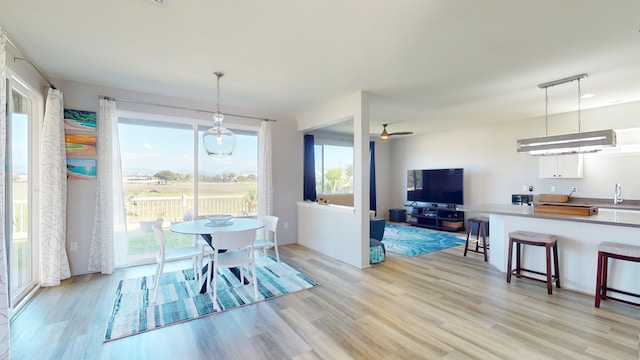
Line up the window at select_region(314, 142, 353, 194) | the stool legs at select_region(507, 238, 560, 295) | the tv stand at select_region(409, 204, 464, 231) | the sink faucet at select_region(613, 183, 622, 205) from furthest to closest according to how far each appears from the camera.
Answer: the window at select_region(314, 142, 353, 194)
the tv stand at select_region(409, 204, 464, 231)
the sink faucet at select_region(613, 183, 622, 205)
the stool legs at select_region(507, 238, 560, 295)

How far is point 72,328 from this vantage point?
242 centimetres

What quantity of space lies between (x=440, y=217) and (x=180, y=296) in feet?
19.9

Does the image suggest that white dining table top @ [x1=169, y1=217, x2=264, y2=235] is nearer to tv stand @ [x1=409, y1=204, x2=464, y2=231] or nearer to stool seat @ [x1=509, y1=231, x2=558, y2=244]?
stool seat @ [x1=509, y1=231, x2=558, y2=244]

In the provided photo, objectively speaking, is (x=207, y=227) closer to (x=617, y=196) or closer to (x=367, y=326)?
(x=367, y=326)

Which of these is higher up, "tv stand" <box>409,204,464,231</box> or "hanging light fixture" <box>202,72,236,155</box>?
"hanging light fixture" <box>202,72,236,155</box>

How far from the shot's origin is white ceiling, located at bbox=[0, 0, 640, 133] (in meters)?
2.08

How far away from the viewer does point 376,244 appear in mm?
4320

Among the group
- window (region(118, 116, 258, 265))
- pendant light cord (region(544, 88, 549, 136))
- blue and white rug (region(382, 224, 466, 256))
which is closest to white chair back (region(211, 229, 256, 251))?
window (region(118, 116, 258, 265))

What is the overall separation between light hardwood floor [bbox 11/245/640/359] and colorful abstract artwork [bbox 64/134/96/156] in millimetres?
1663

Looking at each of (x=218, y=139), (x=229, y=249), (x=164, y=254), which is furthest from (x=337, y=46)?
(x=164, y=254)

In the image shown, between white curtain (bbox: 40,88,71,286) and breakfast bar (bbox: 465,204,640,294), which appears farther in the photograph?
white curtain (bbox: 40,88,71,286)

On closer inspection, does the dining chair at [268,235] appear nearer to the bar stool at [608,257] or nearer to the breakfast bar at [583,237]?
the breakfast bar at [583,237]

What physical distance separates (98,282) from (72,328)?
122cm

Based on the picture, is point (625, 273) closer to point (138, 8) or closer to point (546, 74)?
point (546, 74)
